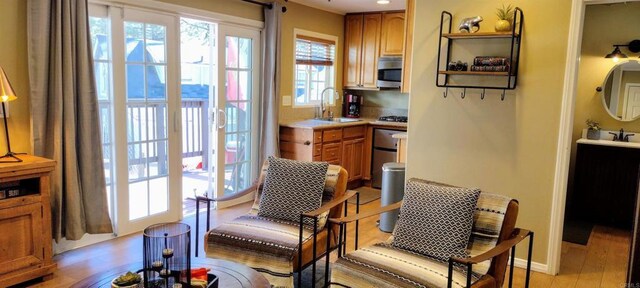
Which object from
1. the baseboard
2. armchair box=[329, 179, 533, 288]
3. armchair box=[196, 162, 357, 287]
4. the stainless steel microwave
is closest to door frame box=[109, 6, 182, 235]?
armchair box=[196, 162, 357, 287]

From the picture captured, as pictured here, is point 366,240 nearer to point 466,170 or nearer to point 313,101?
point 466,170

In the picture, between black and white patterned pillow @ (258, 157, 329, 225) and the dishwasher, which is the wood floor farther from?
the dishwasher

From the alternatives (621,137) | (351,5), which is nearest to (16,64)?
(351,5)

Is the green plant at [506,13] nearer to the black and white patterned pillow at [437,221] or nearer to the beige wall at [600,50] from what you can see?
the black and white patterned pillow at [437,221]

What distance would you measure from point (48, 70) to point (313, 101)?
340 centimetres

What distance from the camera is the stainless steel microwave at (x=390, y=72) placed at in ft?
19.0

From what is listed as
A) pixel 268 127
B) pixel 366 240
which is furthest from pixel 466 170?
pixel 268 127

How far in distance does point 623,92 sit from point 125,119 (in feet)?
15.2

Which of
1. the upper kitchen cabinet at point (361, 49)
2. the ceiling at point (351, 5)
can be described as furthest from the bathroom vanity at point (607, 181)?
the upper kitchen cabinet at point (361, 49)

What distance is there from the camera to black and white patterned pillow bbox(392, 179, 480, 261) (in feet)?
7.84

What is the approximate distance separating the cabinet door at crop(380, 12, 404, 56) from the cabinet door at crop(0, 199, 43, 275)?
4244 millimetres

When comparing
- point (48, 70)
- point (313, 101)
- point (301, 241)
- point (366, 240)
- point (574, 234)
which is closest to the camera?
point (301, 241)

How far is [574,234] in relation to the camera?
4262 millimetres

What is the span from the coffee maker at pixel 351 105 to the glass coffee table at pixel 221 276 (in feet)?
14.4
